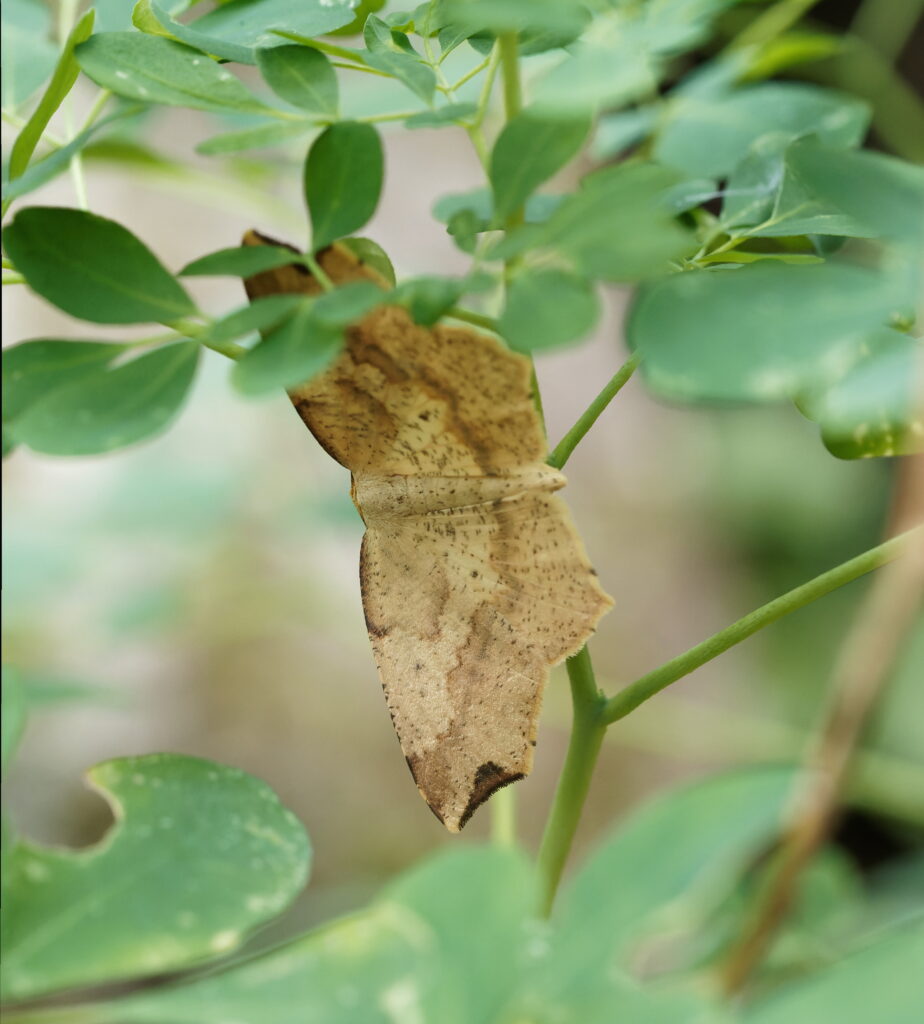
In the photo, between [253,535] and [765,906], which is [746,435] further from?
[765,906]

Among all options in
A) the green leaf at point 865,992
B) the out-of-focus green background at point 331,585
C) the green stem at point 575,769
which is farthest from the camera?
the out-of-focus green background at point 331,585

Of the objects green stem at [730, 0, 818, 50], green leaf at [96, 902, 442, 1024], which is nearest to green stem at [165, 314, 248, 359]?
green leaf at [96, 902, 442, 1024]

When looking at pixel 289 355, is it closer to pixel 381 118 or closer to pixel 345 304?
pixel 345 304

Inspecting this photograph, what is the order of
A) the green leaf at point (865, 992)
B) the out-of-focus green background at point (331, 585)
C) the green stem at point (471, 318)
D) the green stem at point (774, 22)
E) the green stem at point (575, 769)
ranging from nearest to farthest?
1. the green leaf at point (865, 992)
2. the green stem at point (471, 318)
3. the green stem at point (575, 769)
4. the green stem at point (774, 22)
5. the out-of-focus green background at point (331, 585)

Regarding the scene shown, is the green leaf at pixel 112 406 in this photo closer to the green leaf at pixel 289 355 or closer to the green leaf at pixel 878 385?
the green leaf at pixel 289 355

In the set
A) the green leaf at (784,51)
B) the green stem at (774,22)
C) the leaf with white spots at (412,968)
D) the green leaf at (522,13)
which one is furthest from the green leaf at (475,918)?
the green stem at (774,22)

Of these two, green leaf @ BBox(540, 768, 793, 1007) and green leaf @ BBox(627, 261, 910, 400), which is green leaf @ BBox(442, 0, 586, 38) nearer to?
green leaf @ BBox(627, 261, 910, 400)

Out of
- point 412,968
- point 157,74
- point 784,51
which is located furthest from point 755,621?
point 784,51
